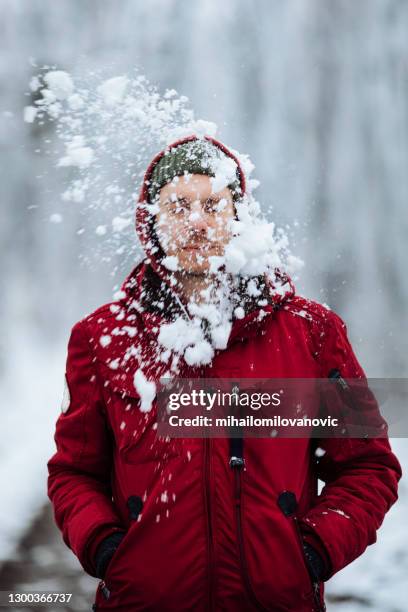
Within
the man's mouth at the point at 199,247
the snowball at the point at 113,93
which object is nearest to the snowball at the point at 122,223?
the snowball at the point at 113,93

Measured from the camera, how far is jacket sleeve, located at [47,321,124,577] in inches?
55.7

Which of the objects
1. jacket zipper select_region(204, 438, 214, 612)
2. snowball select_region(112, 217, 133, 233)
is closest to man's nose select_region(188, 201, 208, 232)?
jacket zipper select_region(204, 438, 214, 612)

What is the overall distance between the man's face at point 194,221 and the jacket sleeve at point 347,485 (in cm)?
36

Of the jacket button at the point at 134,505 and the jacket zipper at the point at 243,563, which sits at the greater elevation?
the jacket button at the point at 134,505

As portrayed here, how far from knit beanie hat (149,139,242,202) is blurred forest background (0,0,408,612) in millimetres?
3468

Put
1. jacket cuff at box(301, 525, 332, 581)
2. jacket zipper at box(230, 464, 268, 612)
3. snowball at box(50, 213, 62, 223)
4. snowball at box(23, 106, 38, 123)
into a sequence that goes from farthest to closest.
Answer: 1. snowball at box(23, 106, 38, 123)
2. snowball at box(50, 213, 62, 223)
3. jacket cuff at box(301, 525, 332, 581)
4. jacket zipper at box(230, 464, 268, 612)

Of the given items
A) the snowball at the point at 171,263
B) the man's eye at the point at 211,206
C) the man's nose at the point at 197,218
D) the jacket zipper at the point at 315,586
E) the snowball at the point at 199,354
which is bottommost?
the jacket zipper at the point at 315,586

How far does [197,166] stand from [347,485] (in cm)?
92

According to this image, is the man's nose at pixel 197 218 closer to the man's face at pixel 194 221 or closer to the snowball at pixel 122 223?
the man's face at pixel 194 221

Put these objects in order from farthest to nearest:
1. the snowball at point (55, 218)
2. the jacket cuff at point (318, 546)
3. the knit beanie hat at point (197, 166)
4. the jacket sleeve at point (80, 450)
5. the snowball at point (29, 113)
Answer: the snowball at point (29, 113)
the snowball at point (55, 218)
the knit beanie hat at point (197, 166)
the jacket sleeve at point (80, 450)
the jacket cuff at point (318, 546)

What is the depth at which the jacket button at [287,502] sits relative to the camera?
4.16 ft

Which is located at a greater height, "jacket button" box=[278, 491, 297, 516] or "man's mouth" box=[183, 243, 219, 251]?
"man's mouth" box=[183, 243, 219, 251]

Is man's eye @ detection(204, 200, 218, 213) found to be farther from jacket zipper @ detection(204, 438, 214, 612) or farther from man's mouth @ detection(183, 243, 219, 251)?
jacket zipper @ detection(204, 438, 214, 612)

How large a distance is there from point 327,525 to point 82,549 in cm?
59
